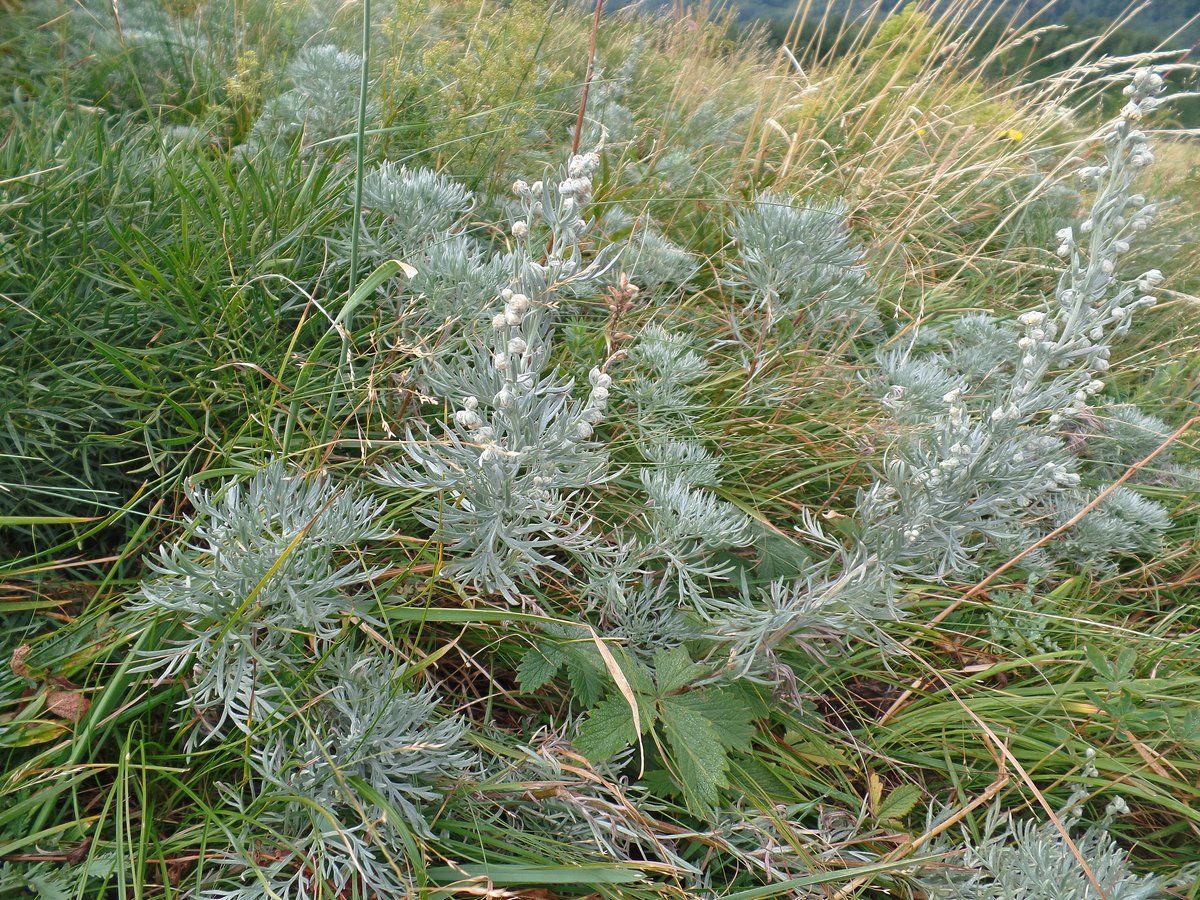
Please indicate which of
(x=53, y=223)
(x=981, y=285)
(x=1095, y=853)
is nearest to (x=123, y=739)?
(x=53, y=223)

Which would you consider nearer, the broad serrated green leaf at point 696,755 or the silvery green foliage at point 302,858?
the silvery green foliage at point 302,858

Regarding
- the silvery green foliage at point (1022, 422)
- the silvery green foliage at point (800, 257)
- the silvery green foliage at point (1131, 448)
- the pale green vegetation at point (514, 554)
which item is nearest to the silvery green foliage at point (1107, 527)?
the pale green vegetation at point (514, 554)

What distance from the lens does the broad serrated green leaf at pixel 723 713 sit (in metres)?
1.49

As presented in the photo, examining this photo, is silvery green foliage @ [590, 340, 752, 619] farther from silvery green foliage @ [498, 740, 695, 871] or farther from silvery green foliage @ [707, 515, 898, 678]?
silvery green foliage @ [498, 740, 695, 871]

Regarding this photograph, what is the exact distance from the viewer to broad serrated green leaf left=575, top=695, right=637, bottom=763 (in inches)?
54.5

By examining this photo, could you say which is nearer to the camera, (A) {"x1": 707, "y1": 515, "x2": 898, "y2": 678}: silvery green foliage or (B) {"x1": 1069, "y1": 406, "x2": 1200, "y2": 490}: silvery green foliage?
(A) {"x1": 707, "y1": 515, "x2": 898, "y2": 678}: silvery green foliage

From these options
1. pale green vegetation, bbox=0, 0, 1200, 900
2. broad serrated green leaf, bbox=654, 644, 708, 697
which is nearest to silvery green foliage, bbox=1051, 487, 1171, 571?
pale green vegetation, bbox=0, 0, 1200, 900

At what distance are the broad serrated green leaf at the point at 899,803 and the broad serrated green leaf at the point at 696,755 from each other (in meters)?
0.37

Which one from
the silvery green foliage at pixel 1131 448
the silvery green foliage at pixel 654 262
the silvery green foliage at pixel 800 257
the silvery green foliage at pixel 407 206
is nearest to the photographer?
the silvery green foliage at pixel 407 206

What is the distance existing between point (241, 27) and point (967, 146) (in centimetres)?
377

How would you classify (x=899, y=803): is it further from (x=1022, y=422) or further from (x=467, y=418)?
(x=467, y=418)

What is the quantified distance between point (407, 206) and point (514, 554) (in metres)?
1.00

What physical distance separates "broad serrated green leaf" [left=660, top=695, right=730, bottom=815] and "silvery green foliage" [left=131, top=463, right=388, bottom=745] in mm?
613

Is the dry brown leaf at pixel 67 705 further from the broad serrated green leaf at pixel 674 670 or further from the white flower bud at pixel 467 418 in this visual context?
the broad serrated green leaf at pixel 674 670
